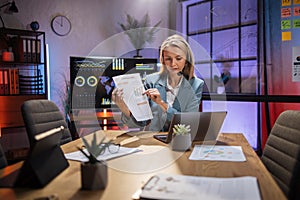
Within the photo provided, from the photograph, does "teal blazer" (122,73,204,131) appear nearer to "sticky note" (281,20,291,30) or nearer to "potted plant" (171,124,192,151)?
"potted plant" (171,124,192,151)

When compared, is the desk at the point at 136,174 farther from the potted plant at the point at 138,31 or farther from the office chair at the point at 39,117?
the potted plant at the point at 138,31

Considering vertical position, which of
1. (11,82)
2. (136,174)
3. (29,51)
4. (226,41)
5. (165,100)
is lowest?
(136,174)

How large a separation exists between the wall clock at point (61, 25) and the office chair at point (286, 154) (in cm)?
327

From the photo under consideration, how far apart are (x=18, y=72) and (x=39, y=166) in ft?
9.68

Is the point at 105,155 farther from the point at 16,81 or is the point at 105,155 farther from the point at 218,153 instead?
the point at 16,81

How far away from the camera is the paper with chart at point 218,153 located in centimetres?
131

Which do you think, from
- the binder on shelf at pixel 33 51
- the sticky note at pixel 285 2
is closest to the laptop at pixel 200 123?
the sticky note at pixel 285 2

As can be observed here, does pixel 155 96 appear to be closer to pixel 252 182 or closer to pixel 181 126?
pixel 181 126

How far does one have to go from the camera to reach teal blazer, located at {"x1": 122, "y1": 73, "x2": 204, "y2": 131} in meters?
2.07

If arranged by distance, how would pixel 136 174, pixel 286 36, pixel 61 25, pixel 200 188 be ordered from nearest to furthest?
pixel 200 188
pixel 136 174
pixel 286 36
pixel 61 25

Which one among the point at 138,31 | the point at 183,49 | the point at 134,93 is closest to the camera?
the point at 134,93

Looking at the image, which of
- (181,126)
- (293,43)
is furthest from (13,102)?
(293,43)

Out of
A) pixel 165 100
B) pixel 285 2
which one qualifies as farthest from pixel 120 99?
pixel 285 2

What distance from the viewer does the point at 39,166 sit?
94 cm
